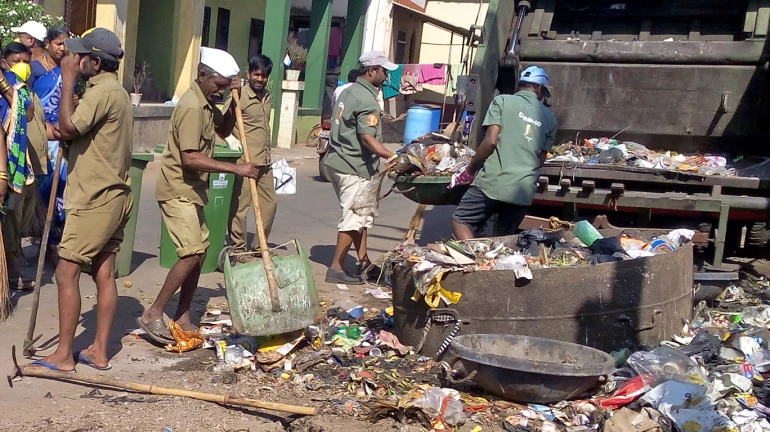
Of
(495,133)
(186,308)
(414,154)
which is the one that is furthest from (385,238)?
(186,308)

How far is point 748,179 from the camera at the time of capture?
20.7 feet

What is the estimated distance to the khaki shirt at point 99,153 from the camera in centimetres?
427

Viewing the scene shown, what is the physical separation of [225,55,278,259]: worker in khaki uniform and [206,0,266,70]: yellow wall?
10.9 meters

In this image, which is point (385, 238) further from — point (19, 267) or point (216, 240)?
point (19, 267)

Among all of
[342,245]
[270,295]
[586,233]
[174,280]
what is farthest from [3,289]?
[586,233]

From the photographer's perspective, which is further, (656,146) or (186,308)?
(656,146)

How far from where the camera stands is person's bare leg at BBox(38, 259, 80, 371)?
4.27m

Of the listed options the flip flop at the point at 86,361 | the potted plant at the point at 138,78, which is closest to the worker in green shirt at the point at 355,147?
the flip flop at the point at 86,361

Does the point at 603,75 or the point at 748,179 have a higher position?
the point at 603,75

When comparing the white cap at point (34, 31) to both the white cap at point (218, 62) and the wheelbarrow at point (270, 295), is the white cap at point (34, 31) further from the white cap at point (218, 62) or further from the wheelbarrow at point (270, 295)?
the wheelbarrow at point (270, 295)

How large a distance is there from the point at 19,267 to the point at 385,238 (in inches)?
144

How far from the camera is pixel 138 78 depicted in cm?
1370

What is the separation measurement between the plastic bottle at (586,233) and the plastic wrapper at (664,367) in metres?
0.99

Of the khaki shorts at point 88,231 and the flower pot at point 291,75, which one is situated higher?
the flower pot at point 291,75
